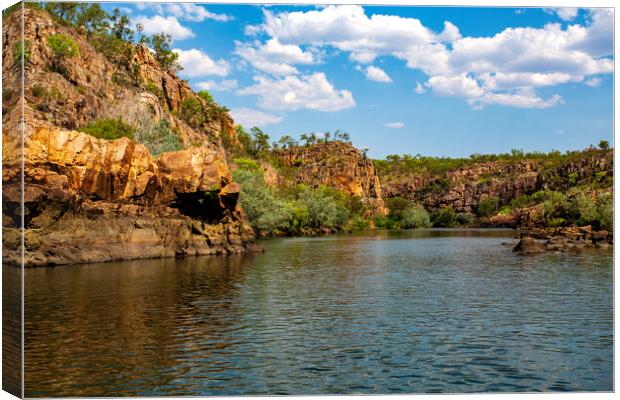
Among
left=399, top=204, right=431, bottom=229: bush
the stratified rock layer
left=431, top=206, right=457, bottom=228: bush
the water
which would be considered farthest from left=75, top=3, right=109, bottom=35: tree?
left=431, top=206, right=457, bottom=228: bush

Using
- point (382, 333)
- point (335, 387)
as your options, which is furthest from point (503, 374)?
point (382, 333)

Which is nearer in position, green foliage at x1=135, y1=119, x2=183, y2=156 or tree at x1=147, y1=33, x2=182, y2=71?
green foliage at x1=135, y1=119, x2=183, y2=156

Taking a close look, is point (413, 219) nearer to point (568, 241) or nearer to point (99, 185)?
point (568, 241)

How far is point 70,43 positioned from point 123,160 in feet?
72.5

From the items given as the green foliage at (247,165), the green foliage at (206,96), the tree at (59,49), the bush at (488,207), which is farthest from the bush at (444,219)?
the tree at (59,49)

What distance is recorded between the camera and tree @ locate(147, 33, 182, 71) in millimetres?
102562

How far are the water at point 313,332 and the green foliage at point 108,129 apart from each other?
21.8 m

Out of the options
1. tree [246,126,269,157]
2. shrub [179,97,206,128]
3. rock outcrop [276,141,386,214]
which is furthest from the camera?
rock outcrop [276,141,386,214]

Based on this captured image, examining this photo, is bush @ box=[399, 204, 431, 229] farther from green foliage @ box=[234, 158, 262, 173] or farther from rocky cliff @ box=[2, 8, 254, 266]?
rocky cliff @ box=[2, 8, 254, 266]

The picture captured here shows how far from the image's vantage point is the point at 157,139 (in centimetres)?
6906

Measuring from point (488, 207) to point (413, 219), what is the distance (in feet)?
84.8

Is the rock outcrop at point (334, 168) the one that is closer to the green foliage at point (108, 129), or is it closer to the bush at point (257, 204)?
the bush at point (257, 204)

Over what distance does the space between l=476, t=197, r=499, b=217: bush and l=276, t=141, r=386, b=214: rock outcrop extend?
27.5m

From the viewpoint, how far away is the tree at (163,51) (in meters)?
103
